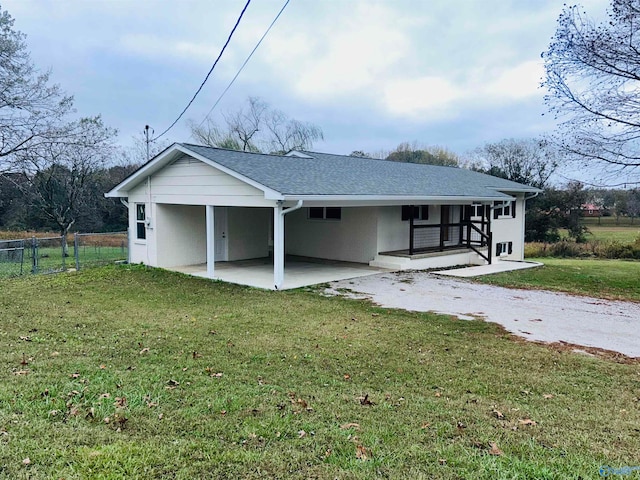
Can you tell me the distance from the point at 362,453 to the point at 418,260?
1121cm

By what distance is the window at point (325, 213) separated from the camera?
15.1 meters

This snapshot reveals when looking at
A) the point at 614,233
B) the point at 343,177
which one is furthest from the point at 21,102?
the point at 614,233

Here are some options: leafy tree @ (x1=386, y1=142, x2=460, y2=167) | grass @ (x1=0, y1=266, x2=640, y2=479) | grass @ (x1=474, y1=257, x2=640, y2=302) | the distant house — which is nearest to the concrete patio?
grass @ (x1=474, y1=257, x2=640, y2=302)


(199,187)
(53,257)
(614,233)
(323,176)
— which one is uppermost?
(323,176)

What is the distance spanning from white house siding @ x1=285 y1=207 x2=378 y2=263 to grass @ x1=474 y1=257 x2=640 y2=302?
143 inches

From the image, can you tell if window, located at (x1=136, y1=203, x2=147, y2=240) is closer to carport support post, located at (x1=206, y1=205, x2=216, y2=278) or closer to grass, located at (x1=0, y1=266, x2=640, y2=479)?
carport support post, located at (x1=206, y1=205, x2=216, y2=278)

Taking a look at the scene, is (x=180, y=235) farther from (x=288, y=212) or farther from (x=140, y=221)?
(x=288, y=212)

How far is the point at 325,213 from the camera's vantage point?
50.2 feet

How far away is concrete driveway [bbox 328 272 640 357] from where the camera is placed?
21.9ft

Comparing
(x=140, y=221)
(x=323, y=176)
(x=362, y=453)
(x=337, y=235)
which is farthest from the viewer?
(x=337, y=235)

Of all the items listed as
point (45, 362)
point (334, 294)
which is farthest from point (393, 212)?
point (45, 362)

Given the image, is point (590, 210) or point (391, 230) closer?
point (391, 230)

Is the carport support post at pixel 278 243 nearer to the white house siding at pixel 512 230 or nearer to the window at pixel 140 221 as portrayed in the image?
the window at pixel 140 221

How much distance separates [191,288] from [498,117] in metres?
20.0
